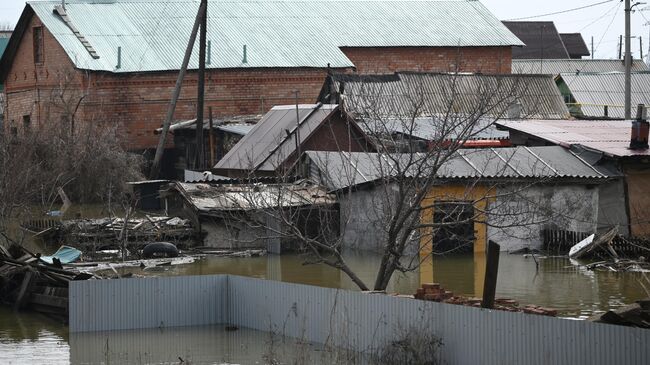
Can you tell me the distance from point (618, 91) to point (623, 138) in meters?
20.2

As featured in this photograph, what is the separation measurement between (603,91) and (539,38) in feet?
87.3

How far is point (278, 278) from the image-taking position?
23.2 meters

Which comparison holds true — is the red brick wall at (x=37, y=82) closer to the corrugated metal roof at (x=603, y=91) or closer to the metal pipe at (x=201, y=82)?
the metal pipe at (x=201, y=82)

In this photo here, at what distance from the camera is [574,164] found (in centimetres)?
2744

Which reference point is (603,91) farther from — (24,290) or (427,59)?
(24,290)

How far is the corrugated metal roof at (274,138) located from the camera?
31172mm

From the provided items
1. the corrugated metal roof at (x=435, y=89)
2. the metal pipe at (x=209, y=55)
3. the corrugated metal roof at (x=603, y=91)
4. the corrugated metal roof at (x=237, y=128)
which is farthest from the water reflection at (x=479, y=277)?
the corrugated metal roof at (x=603, y=91)

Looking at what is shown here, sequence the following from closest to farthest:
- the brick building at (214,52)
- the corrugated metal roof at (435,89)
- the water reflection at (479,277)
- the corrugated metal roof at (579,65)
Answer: the water reflection at (479,277)
the corrugated metal roof at (435,89)
the brick building at (214,52)
the corrugated metal roof at (579,65)

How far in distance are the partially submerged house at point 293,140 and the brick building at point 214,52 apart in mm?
8756

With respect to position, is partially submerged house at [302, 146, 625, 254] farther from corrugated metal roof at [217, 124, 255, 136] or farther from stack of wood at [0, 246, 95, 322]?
corrugated metal roof at [217, 124, 255, 136]

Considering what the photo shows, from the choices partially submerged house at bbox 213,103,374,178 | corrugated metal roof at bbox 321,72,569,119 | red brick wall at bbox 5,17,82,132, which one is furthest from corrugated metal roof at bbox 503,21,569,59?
partially submerged house at bbox 213,103,374,178

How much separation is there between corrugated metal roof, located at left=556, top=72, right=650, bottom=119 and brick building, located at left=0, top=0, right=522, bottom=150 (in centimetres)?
294

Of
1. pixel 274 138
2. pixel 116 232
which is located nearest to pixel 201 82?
pixel 274 138

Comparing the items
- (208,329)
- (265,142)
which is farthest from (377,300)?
(265,142)
